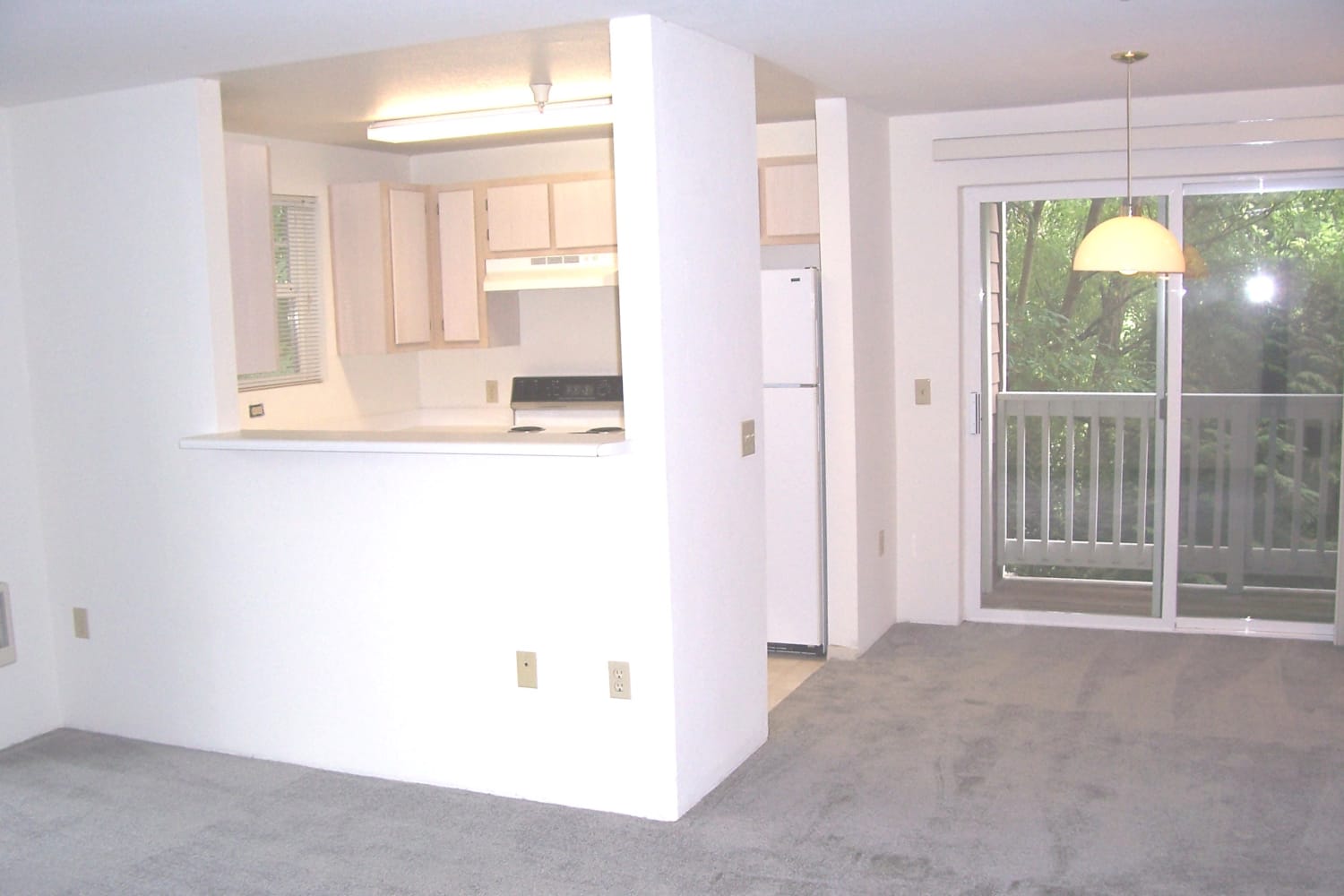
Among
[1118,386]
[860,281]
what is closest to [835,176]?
[860,281]

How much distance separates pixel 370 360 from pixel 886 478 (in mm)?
2642

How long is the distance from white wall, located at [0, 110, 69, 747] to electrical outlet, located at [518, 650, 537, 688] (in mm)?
1981

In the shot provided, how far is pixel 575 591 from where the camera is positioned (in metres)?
3.74

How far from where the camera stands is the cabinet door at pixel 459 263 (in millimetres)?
6098

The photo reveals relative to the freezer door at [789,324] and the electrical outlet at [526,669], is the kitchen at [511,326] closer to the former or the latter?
the freezer door at [789,324]

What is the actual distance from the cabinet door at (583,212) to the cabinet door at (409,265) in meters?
0.71

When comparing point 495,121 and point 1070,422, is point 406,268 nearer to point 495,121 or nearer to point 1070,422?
point 495,121

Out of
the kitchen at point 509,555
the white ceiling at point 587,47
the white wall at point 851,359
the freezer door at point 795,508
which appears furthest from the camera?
the freezer door at point 795,508

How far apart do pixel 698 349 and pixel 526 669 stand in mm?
1123

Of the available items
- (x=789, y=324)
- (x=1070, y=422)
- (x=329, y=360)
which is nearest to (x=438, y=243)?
(x=329, y=360)

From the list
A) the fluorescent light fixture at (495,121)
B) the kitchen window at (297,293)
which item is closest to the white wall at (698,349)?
the fluorescent light fixture at (495,121)

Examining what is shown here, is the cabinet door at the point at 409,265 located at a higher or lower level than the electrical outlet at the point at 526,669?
higher

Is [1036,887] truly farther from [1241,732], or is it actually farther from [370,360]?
[370,360]

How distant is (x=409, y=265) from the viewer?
6.07m
